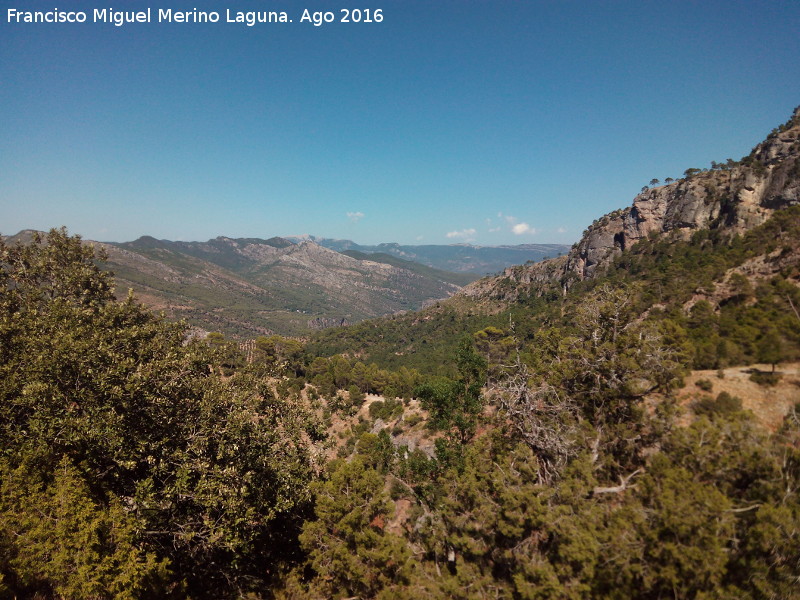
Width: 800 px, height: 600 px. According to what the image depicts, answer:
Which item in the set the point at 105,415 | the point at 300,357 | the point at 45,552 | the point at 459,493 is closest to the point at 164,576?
the point at 45,552

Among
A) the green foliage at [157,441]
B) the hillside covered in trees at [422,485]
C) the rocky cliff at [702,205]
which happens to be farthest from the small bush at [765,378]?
the rocky cliff at [702,205]

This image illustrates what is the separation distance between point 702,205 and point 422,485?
150 metres

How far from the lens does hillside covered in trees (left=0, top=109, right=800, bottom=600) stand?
1136 centimetres

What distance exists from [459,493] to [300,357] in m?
90.8

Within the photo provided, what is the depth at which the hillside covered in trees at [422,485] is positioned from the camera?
11.4 meters

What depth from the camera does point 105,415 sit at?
16.8 metres

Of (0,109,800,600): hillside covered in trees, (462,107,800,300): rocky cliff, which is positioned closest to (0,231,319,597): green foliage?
(0,109,800,600): hillside covered in trees

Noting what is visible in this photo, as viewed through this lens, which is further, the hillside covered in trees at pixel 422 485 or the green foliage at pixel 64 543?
the green foliage at pixel 64 543

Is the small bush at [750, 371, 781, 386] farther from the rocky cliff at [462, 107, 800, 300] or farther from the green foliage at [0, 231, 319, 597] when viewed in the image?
the rocky cliff at [462, 107, 800, 300]

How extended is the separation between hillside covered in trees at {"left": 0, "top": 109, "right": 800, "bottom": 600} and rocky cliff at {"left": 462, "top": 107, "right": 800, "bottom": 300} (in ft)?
351

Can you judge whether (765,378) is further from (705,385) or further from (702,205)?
(702,205)

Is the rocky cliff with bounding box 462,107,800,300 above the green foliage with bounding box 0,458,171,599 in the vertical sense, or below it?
above

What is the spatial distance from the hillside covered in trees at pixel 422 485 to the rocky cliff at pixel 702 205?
107 metres

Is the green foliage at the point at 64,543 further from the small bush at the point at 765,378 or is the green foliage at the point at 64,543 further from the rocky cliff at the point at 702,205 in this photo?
the rocky cliff at the point at 702,205
